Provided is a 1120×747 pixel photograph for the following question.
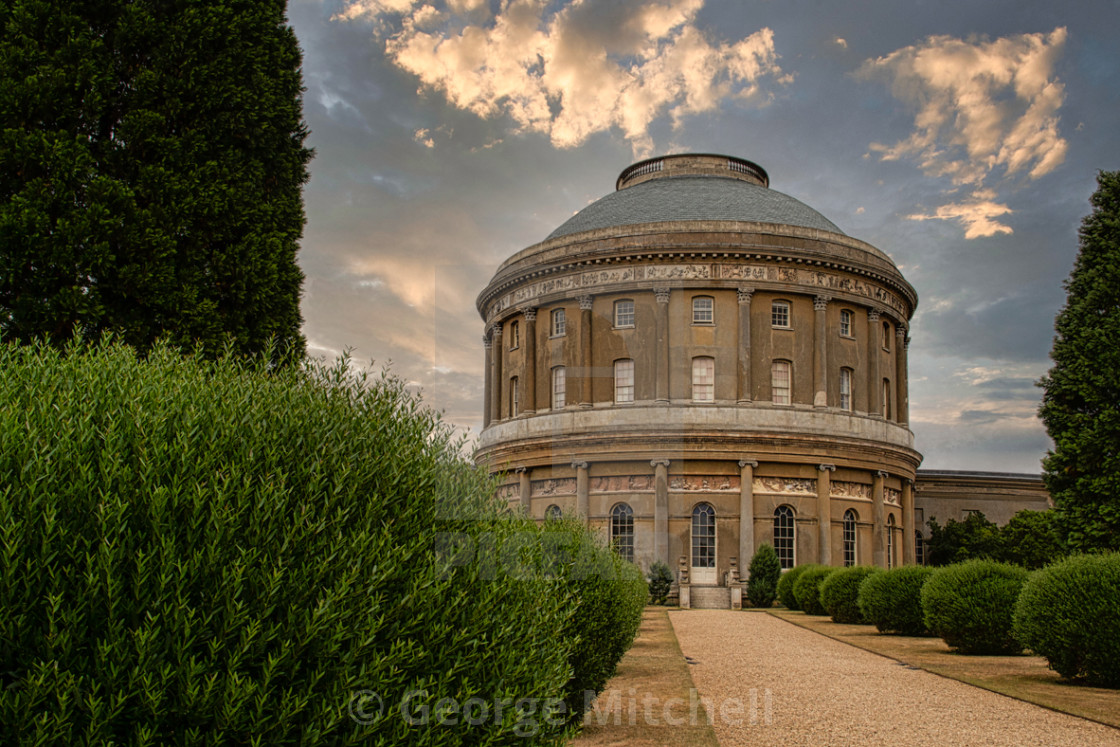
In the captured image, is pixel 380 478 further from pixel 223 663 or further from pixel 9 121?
pixel 9 121

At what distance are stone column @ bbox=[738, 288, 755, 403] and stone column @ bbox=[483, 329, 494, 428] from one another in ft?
42.7

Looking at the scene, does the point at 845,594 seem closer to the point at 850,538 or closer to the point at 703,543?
the point at 703,543

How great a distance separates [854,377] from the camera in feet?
123

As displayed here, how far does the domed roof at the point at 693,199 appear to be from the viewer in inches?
1523

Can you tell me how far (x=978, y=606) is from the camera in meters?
16.0

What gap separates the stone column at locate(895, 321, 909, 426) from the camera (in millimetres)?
40312

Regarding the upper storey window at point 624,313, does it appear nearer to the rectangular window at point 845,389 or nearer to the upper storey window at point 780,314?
the upper storey window at point 780,314

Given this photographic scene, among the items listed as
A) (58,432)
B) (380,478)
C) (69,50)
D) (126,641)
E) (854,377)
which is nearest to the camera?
(126,641)

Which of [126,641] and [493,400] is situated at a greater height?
[493,400]

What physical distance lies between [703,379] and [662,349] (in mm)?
2093

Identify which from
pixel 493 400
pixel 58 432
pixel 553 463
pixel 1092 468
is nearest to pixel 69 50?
pixel 58 432

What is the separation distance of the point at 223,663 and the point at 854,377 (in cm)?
3695

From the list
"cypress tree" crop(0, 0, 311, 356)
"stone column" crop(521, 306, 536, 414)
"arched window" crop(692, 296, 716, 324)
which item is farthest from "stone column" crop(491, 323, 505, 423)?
"cypress tree" crop(0, 0, 311, 356)

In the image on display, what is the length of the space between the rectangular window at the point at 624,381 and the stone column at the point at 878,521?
36.3 feet
